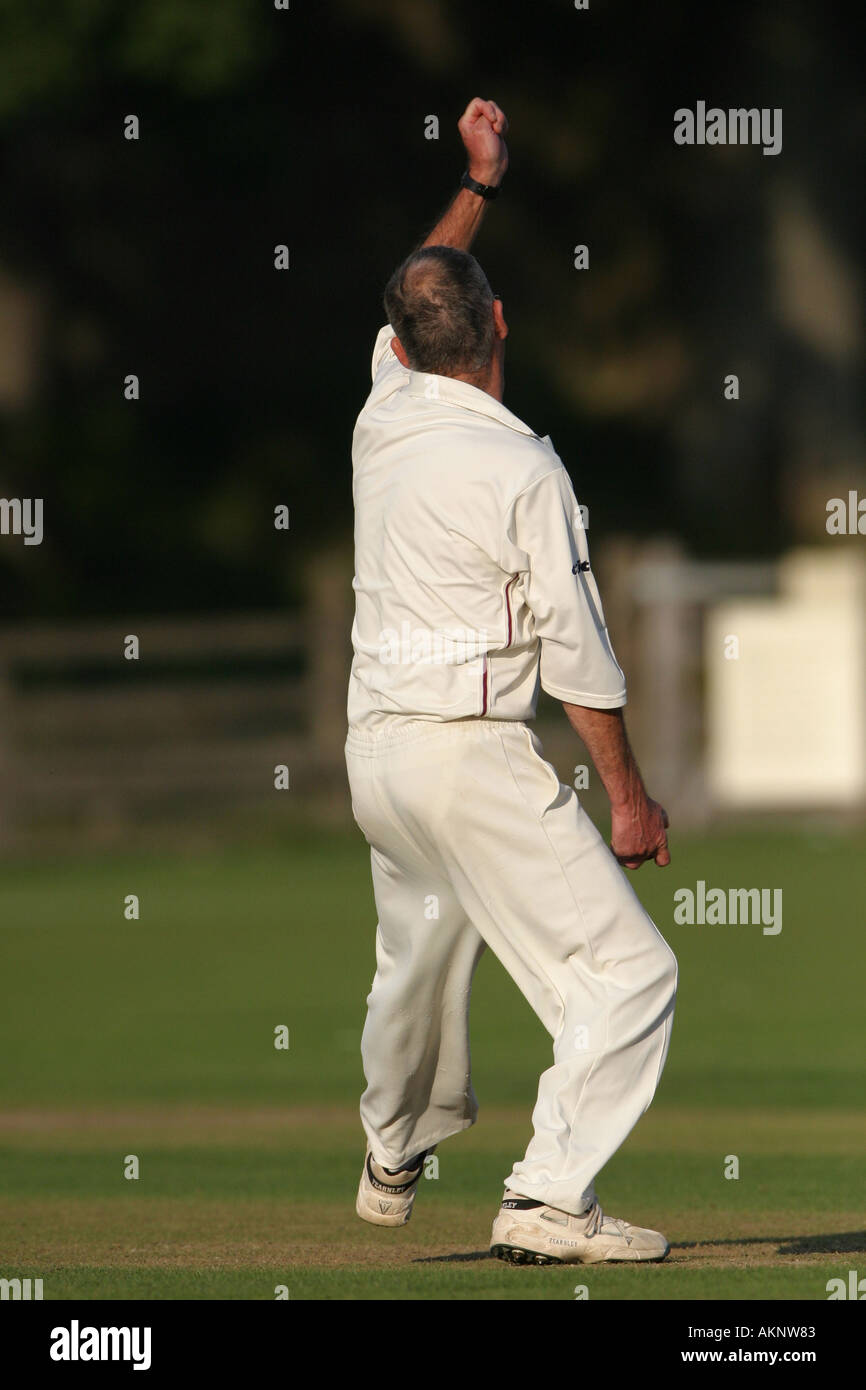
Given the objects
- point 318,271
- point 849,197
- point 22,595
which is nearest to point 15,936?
point 22,595

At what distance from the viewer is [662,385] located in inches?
1513

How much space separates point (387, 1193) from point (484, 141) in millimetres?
2822

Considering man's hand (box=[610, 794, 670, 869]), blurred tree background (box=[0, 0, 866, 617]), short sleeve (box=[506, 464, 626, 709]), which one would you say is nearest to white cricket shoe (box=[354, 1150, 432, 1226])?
man's hand (box=[610, 794, 670, 869])

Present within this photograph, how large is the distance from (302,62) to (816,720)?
46.7ft

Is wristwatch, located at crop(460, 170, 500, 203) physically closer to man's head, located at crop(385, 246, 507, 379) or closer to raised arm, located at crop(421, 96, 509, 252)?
raised arm, located at crop(421, 96, 509, 252)

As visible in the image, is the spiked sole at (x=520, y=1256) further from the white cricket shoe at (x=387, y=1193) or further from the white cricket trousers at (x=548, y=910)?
the white cricket shoe at (x=387, y=1193)

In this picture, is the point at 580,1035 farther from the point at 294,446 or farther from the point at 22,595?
the point at 294,446

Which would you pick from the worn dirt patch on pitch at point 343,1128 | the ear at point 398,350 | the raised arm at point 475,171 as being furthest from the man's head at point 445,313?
the worn dirt patch on pitch at point 343,1128

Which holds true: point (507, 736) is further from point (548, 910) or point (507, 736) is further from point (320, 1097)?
point (320, 1097)

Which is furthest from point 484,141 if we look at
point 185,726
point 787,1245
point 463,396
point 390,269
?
point 390,269

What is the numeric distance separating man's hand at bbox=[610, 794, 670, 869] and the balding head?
3.76 ft

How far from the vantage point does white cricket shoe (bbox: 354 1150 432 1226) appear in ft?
21.6

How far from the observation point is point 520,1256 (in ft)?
19.5

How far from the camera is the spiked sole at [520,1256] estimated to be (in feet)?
19.4
